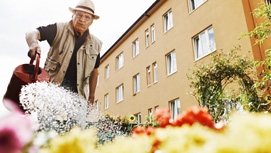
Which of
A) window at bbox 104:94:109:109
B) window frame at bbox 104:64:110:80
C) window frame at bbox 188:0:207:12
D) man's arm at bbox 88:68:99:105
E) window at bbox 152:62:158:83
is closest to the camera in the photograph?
man's arm at bbox 88:68:99:105

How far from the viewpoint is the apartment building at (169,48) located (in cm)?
1056

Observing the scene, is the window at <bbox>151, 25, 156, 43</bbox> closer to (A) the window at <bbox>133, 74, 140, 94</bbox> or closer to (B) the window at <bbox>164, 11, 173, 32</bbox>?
(B) the window at <bbox>164, 11, 173, 32</bbox>

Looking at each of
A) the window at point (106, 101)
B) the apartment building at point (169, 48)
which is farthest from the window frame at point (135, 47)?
the window at point (106, 101)

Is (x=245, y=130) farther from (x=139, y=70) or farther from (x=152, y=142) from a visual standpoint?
(x=139, y=70)

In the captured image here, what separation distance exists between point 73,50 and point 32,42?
0.76 metres

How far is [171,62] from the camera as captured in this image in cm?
1455

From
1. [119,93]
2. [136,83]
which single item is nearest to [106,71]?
[119,93]

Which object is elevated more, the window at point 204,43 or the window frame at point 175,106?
the window at point 204,43

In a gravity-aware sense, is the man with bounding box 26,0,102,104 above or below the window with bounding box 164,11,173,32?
below

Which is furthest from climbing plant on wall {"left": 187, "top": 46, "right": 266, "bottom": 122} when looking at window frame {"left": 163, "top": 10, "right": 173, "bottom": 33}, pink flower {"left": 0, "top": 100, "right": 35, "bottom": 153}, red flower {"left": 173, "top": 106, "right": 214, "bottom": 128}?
pink flower {"left": 0, "top": 100, "right": 35, "bottom": 153}

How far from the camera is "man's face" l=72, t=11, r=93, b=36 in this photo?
117 inches

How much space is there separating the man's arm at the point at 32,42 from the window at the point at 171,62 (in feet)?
38.8

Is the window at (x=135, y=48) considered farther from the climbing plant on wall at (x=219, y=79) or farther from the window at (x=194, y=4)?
the climbing plant on wall at (x=219, y=79)

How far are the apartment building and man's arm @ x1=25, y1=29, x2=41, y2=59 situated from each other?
8.39m
